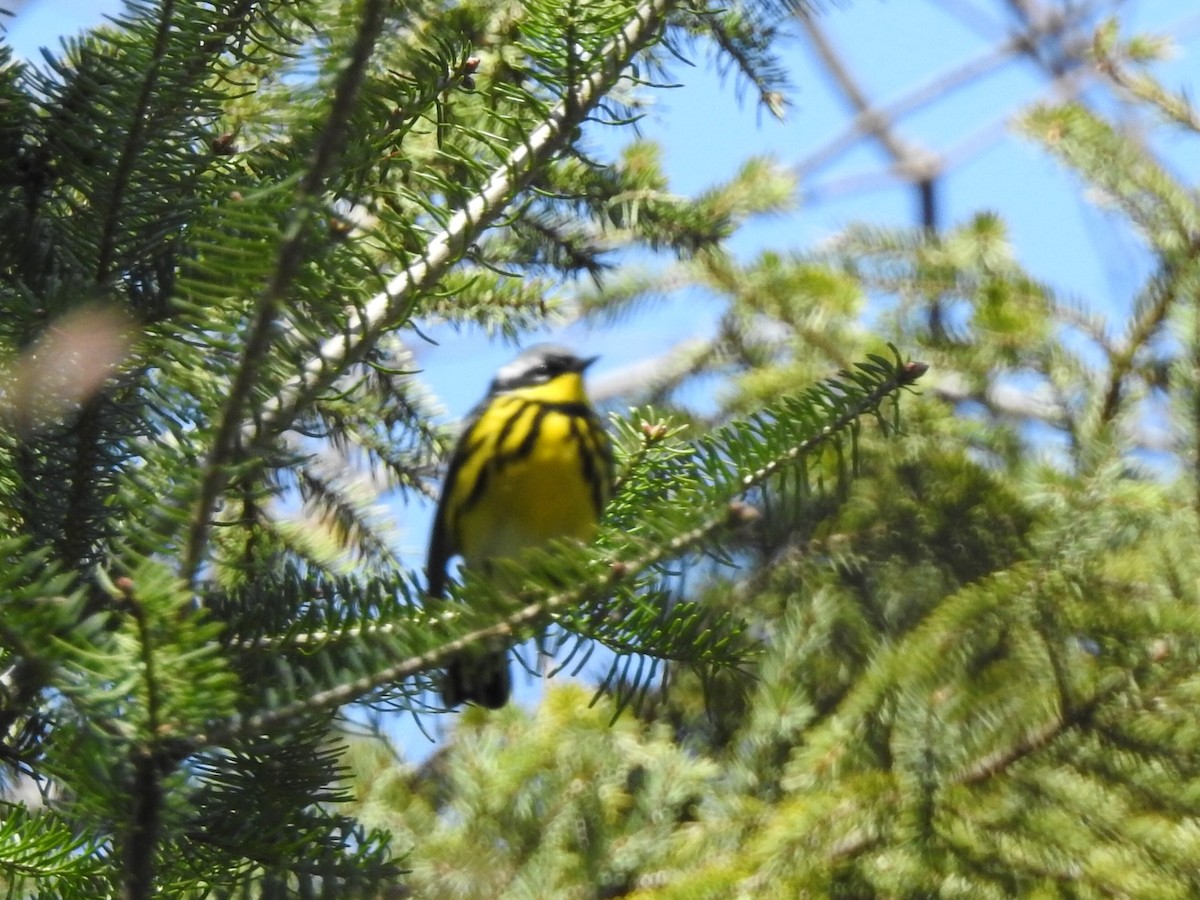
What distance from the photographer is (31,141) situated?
1365 millimetres

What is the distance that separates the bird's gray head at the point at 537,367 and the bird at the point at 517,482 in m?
0.28

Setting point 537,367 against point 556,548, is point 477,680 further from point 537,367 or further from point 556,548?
point 537,367

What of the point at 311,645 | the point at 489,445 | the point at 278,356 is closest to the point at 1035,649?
the point at 489,445

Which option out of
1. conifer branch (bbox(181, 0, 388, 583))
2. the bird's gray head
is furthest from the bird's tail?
the bird's gray head

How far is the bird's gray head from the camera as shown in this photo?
2422 millimetres

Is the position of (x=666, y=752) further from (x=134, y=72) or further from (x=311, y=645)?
(x=134, y=72)

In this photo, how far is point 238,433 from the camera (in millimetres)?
866

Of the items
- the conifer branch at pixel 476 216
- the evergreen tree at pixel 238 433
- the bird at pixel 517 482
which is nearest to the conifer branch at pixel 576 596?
the evergreen tree at pixel 238 433

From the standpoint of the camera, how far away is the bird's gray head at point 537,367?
2.42m

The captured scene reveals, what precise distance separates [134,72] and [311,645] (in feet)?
1.61

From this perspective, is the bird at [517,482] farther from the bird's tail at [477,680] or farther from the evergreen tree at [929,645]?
the evergreen tree at [929,645]

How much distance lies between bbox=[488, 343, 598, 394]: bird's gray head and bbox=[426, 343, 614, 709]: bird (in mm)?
279

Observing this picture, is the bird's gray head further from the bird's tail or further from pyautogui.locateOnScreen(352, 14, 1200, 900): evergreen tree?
the bird's tail

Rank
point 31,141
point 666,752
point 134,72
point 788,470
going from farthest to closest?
point 666,752
point 31,141
point 134,72
point 788,470
